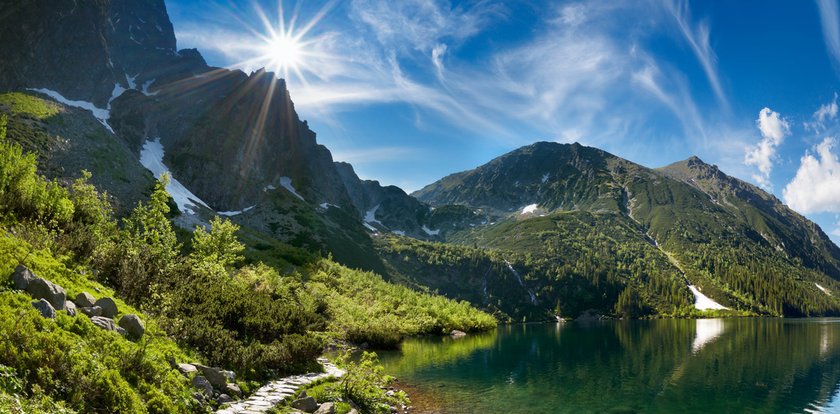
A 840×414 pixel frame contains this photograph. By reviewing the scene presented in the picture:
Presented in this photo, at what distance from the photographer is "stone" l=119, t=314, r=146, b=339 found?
1819 cm

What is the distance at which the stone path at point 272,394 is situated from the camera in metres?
18.1

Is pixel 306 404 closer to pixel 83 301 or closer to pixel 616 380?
pixel 83 301

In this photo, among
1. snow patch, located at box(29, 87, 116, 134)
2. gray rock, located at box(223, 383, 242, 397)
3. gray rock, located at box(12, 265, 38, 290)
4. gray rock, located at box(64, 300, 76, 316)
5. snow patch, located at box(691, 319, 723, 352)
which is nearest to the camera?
gray rock, located at box(12, 265, 38, 290)

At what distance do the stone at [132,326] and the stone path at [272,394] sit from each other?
489cm

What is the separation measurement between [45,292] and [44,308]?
4.48 ft

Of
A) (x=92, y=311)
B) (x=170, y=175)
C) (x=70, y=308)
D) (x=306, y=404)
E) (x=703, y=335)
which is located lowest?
(x=703, y=335)

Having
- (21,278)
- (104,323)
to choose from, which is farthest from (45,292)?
(104,323)

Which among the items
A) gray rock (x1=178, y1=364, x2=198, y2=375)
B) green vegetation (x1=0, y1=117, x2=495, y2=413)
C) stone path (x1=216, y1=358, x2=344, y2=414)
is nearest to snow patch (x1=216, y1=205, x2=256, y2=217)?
green vegetation (x1=0, y1=117, x2=495, y2=413)

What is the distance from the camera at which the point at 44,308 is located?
14.9 metres

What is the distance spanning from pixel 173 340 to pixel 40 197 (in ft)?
50.1

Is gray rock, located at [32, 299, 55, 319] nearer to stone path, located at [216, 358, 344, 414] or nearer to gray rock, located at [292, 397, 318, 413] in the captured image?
stone path, located at [216, 358, 344, 414]

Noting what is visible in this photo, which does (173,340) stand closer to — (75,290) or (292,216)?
(75,290)

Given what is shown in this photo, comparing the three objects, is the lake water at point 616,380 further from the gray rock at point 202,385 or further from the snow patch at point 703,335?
the gray rock at point 202,385

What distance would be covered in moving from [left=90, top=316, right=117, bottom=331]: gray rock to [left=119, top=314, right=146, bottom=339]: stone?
2.23 ft
